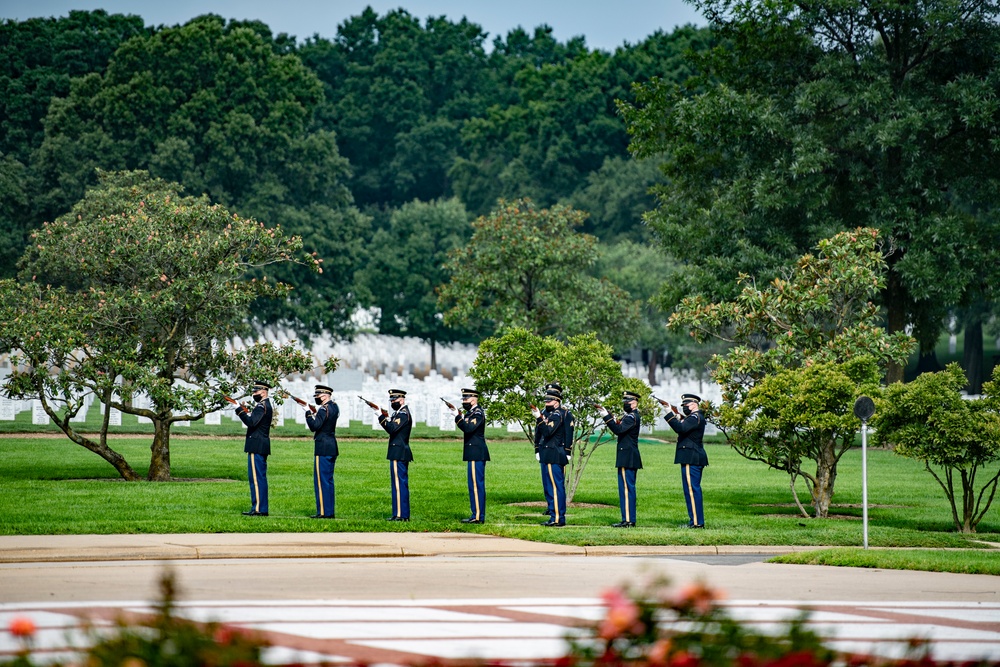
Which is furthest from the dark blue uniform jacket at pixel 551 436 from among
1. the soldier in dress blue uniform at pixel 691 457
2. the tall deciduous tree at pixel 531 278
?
the tall deciduous tree at pixel 531 278

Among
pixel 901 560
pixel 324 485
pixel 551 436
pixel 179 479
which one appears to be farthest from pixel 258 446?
pixel 901 560

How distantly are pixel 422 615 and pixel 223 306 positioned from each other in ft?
42.9

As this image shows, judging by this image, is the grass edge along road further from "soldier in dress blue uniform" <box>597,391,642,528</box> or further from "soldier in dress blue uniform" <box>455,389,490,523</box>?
"soldier in dress blue uniform" <box>597,391,642,528</box>

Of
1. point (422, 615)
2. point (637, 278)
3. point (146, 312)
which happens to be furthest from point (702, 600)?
point (637, 278)

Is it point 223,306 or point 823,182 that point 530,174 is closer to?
point 823,182

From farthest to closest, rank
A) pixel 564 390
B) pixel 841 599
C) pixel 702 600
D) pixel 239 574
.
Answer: pixel 564 390 → pixel 239 574 → pixel 841 599 → pixel 702 600

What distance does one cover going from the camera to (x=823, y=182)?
108ft

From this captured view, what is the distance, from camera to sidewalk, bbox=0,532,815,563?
1314cm

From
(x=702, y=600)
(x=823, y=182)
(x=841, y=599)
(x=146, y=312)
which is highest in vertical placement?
(x=823, y=182)

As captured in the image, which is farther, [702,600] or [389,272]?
[389,272]

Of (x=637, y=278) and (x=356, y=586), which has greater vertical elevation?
(x=637, y=278)

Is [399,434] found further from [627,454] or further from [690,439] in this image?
[690,439]

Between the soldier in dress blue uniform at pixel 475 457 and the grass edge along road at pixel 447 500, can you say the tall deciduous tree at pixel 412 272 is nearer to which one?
the grass edge along road at pixel 447 500

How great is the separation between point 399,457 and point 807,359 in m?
7.04
